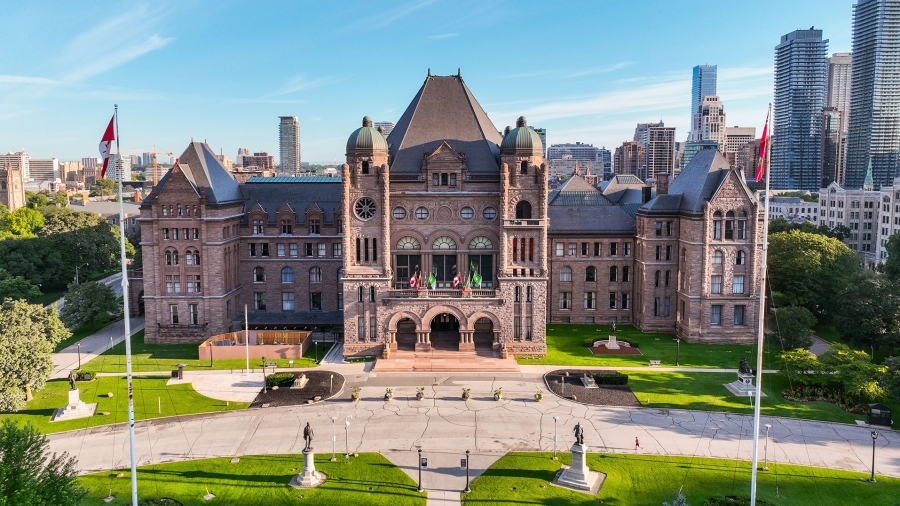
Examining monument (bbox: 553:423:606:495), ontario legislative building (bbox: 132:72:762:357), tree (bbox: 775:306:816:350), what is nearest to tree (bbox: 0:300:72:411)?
ontario legislative building (bbox: 132:72:762:357)

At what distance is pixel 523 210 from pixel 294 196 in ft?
104

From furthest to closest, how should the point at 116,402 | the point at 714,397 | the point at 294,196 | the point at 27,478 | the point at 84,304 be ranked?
1. the point at 294,196
2. the point at 84,304
3. the point at 714,397
4. the point at 116,402
5. the point at 27,478

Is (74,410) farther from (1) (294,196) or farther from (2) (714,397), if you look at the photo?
(2) (714,397)

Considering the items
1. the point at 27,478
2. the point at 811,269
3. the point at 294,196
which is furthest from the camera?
the point at 294,196

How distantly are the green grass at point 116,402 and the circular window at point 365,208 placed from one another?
73.9ft

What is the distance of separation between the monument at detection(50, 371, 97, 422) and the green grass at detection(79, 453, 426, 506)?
490 inches

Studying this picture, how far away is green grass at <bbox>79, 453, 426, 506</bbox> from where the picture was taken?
36031mm

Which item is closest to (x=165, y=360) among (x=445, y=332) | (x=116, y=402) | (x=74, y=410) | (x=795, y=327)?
(x=116, y=402)

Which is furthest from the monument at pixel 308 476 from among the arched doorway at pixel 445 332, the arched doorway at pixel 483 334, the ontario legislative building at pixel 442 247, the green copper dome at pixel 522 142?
the green copper dome at pixel 522 142

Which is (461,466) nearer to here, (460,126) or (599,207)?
(460,126)

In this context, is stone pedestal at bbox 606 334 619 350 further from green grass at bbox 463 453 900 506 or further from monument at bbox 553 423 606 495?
monument at bbox 553 423 606 495

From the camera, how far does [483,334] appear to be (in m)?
71.4

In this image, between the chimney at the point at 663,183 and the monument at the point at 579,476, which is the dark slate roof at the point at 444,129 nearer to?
the chimney at the point at 663,183

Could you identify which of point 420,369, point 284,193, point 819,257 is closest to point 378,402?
point 420,369
